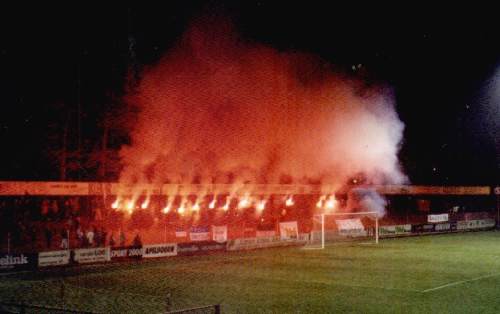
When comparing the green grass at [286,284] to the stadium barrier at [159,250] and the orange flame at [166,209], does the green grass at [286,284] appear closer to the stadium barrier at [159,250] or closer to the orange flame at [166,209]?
the stadium barrier at [159,250]

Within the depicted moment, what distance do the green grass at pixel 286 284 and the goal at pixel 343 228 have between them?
6701 millimetres

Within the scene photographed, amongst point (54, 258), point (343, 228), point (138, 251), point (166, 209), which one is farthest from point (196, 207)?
point (343, 228)

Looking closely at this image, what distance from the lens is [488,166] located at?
6856cm

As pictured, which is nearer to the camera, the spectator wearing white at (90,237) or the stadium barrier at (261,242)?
the spectator wearing white at (90,237)

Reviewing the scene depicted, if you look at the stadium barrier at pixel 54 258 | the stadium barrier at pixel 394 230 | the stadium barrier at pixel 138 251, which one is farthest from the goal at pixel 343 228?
the stadium barrier at pixel 54 258

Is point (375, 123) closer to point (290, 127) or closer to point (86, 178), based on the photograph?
point (290, 127)

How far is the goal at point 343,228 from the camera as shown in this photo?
39.0 metres

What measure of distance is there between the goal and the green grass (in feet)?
22.0

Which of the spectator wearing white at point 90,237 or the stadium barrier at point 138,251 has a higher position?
the spectator wearing white at point 90,237

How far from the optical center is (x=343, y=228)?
41844 mm

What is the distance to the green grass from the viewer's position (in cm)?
1638

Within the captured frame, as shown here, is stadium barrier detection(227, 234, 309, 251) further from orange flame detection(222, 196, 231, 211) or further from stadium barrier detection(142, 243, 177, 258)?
stadium barrier detection(142, 243, 177, 258)

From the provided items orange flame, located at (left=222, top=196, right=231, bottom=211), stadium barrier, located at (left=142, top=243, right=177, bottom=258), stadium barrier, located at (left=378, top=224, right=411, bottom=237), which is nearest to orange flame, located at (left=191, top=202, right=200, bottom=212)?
orange flame, located at (left=222, top=196, right=231, bottom=211)

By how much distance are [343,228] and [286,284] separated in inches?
862
